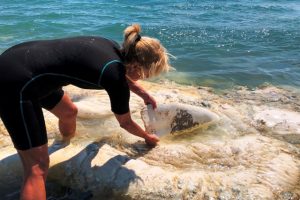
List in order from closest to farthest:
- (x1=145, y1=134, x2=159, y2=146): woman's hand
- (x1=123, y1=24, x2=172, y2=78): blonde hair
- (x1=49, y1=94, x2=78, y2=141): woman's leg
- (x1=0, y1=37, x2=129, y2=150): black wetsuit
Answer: (x1=0, y1=37, x2=129, y2=150): black wetsuit
(x1=123, y1=24, x2=172, y2=78): blonde hair
(x1=49, y1=94, x2=78, y2=141): woman's leg
(x1=145, y1=134, x2=159, y2=146): woman's hand

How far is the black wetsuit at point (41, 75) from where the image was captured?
2.80 meters

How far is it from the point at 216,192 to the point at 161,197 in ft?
1.46

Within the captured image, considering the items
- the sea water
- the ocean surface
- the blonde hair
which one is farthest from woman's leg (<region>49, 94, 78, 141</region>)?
the ocean surface

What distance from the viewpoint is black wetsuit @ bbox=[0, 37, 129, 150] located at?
Result: 2.80 m

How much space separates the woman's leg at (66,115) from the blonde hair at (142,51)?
37.7 inches

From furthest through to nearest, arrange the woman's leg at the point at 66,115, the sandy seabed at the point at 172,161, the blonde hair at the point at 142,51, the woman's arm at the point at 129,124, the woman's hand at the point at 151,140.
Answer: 1. the woman's hand at the point at 151,140
2. the woman's leg at the point at 66,115
3. the sandy seabed at the point at 172,161
4. the woman's arm at the point at 129,124
5. the blonde hair at the point at 142,51

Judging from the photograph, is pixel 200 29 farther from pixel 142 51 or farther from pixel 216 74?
pixel 142 51

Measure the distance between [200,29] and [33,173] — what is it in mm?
7847

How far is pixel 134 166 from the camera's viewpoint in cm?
369

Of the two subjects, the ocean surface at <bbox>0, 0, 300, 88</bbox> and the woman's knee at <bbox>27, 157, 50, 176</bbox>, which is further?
the ocean surface at <bbox>0, 0, 300, 88</bbox>

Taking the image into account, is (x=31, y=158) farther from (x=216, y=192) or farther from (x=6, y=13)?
(x=6, y=13)

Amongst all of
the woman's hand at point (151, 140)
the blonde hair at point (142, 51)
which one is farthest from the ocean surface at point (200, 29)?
the blonde hair at point (142, 51)

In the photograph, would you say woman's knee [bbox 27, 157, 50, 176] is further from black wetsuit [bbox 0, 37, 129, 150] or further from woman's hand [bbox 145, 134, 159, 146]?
woman's hand [bbox 145, 134, 159, 146]

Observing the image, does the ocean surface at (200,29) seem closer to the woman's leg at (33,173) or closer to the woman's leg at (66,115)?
the woman's leg at (66,115)
